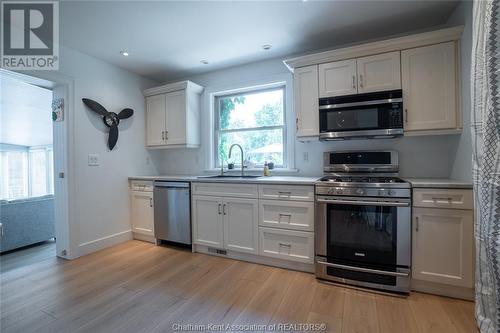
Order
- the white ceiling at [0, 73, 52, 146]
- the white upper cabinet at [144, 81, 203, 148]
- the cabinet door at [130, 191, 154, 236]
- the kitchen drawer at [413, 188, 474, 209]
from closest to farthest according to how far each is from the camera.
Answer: the kitchen drawer at [413, 188, 474, 209] < the white ceiling at [0, 73, 52, 146] < the cabinet door at [130, 191, 154, 236] < the white upper cabinet at [144, 81, 203, 148]

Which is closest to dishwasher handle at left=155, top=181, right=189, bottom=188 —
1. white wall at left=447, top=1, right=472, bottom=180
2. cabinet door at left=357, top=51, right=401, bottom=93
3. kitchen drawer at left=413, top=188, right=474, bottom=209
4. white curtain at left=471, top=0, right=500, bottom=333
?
cabinet door at left=357, top=51, right=401, bottom=93

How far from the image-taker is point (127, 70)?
3.32 m

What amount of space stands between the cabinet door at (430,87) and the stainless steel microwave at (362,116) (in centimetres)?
11

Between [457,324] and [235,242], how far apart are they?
185 cm

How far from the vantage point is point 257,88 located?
3.15 metres

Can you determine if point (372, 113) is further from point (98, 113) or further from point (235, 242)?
point (98, 113)

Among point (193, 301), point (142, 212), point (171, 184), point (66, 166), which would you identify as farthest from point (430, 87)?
point (66, 166)

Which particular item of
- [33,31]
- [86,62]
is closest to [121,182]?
[86,62]

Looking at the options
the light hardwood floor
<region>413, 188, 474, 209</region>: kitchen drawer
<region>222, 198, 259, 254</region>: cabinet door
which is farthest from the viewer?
<region>222, 198, 259, 254</region>: cabinet door

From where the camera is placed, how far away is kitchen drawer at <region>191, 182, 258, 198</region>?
2451mm

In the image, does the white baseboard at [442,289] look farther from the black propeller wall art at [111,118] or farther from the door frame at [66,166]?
the black propeller wall art at [111,118]

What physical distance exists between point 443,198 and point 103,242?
145 inches

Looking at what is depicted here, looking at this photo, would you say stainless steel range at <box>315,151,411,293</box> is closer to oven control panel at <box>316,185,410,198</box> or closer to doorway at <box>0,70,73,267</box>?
oven control panel at <box>316,185,410,198</box>

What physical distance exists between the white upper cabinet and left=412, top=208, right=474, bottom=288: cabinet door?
112 inches
